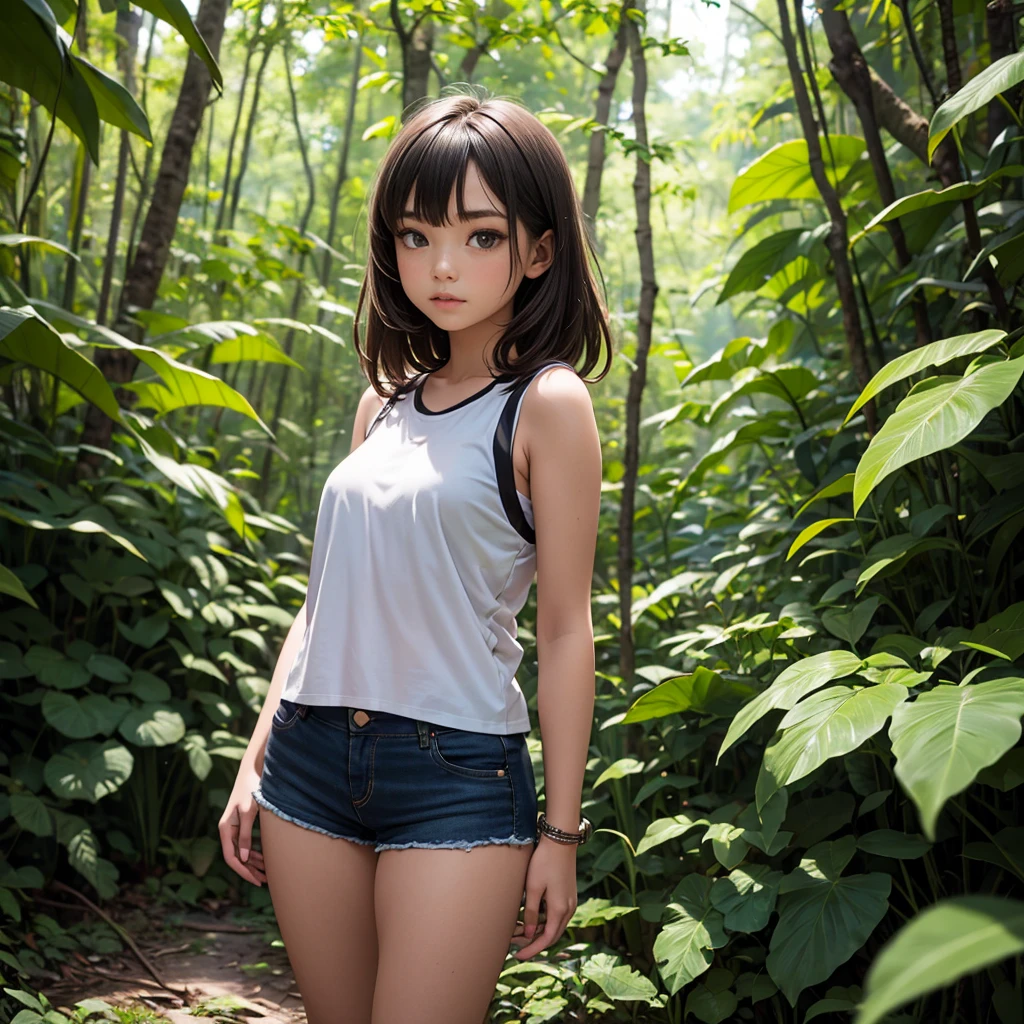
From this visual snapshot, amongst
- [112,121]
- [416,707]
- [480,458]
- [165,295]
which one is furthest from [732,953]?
[165,295]

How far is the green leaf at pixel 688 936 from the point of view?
4.70ft

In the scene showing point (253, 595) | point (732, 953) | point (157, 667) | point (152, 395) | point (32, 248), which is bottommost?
point (732, 953)

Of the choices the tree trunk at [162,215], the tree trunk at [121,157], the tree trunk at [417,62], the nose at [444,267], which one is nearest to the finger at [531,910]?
the nose at [444,267]

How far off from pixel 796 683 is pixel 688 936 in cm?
47

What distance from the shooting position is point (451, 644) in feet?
3.48

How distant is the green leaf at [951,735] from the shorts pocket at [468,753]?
382mm

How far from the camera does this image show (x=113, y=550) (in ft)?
7.78

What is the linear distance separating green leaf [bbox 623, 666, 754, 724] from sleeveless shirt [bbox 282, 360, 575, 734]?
56cm

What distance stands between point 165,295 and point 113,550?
3.58 ft

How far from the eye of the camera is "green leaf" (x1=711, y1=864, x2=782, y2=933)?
4.75ft

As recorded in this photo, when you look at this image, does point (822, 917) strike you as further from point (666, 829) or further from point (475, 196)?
point (475, 196)

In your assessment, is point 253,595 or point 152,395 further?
point 253,595

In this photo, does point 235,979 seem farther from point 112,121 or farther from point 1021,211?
point 1021,211

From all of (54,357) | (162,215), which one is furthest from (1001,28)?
(162,215)
